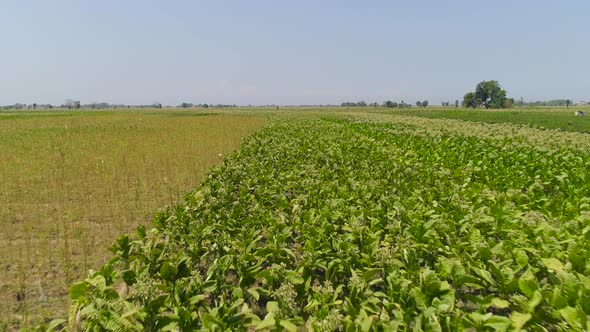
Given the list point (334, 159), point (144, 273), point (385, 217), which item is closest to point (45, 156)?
point (334, 159)

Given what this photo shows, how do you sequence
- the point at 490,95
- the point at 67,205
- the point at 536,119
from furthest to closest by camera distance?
the point at 490,95
the point at 536,119
the point at 67,205

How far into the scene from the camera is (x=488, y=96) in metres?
114

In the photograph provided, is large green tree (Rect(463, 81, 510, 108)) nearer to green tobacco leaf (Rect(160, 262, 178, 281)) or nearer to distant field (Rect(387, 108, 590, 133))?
distant field (Rect(387, 108, 590, 133))

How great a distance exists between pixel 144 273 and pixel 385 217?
306cm

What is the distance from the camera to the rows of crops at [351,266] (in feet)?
7.21

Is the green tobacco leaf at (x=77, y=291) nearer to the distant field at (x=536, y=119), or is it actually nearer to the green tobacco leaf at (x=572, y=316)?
the green tobacco leaf at (x=572, y=316)

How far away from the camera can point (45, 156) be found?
1316 centimetres

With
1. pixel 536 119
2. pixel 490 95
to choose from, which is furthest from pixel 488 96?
pixel 536 119

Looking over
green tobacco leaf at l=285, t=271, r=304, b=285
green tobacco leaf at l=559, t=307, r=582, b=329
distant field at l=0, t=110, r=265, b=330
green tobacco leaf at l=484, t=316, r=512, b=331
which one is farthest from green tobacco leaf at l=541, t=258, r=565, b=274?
distant field at l=0, t=110, r=265, b=330

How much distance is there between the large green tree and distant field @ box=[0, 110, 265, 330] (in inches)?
4894

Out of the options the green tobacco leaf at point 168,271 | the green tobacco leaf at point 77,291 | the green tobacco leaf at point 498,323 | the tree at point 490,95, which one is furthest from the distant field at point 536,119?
the tree at point 490,95

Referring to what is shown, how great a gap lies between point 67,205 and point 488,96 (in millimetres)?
134227

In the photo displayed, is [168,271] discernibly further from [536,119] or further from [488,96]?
[488,96]

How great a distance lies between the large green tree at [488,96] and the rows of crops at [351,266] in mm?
126422
